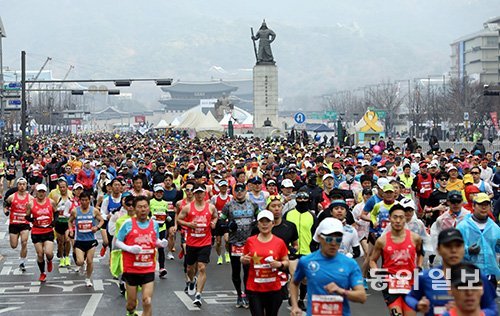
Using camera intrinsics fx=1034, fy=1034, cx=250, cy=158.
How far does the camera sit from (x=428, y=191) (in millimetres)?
19672

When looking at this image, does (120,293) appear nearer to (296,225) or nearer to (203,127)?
(296,225)

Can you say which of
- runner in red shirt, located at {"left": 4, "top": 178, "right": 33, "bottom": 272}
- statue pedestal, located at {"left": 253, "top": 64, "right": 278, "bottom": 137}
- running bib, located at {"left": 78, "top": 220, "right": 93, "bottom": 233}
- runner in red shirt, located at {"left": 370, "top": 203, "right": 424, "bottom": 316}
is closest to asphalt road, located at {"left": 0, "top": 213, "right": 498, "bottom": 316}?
runner in red shirt, located at {"left": 4, "top": 178, "right": 33, "bottom": 272}

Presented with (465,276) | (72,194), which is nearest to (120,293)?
(72,194)

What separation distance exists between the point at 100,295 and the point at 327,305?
7029 millimetres

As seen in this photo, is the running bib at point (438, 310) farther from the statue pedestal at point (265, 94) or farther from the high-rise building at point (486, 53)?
the high-rise building at point (486, 53)

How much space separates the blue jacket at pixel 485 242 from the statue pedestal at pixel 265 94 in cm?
6373

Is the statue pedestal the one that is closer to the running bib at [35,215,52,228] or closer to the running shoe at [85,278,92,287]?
the running bib at [35,215,52,228]

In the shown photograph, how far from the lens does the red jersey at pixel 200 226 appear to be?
1344 cm

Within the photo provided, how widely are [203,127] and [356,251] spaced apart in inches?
2578

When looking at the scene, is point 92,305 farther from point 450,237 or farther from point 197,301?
point 450,237

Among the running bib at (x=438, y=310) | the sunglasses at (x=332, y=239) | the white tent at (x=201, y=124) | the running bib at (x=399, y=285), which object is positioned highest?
the white tent at (x=201, y=124)

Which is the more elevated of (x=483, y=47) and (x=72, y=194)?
(x=483, y=47)

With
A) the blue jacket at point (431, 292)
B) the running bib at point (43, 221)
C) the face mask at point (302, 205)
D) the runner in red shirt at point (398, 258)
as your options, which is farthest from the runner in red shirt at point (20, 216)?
the blue jacket at point (431, 292)

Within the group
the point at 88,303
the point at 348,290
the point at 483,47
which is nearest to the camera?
the point at 348,290
